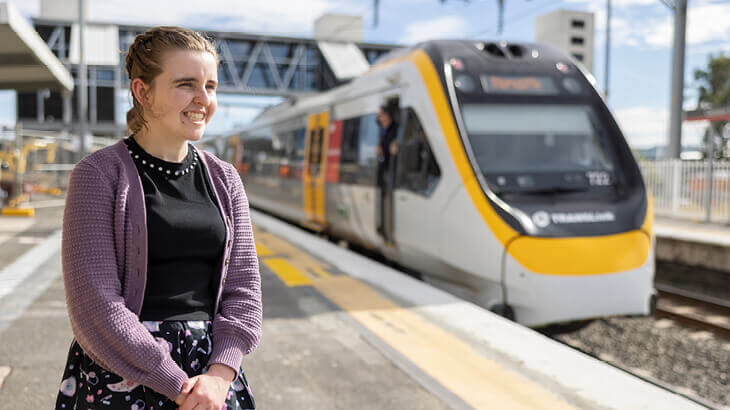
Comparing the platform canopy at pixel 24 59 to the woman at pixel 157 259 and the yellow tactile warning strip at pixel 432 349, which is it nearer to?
the yellow tactile warning strip at pixel 432 349

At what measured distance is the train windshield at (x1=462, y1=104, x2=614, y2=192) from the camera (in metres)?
6.56

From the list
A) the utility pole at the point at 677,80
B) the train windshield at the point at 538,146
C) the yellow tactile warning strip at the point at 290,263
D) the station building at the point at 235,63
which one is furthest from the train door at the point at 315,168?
the station building at the point at 235,63

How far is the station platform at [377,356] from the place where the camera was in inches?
137

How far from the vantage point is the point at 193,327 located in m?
1.76

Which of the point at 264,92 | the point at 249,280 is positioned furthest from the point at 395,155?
the point at 264,92

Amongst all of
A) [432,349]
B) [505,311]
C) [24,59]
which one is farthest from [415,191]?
[24,59]

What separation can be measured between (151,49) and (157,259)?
0.54 m

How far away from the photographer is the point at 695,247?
35.5ft

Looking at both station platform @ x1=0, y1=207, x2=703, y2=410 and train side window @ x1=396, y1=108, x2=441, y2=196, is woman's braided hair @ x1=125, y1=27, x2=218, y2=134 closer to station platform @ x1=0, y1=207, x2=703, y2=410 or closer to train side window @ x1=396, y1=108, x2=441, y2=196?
station platform @ x1=0, y1=207, x2=703, y2=410

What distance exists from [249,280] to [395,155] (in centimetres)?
597

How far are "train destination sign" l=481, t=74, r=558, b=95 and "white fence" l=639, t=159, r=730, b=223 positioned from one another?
29.3 feet

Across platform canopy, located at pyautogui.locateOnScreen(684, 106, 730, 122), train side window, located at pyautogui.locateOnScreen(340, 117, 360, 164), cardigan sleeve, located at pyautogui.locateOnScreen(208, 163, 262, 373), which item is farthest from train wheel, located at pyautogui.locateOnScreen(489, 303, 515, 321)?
platform canopy, located at pyautogui.locateOnScreen(684, 106, 730, 122)

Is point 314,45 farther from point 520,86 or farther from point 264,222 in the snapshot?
point 520,86

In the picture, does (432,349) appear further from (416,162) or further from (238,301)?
(416,162)
